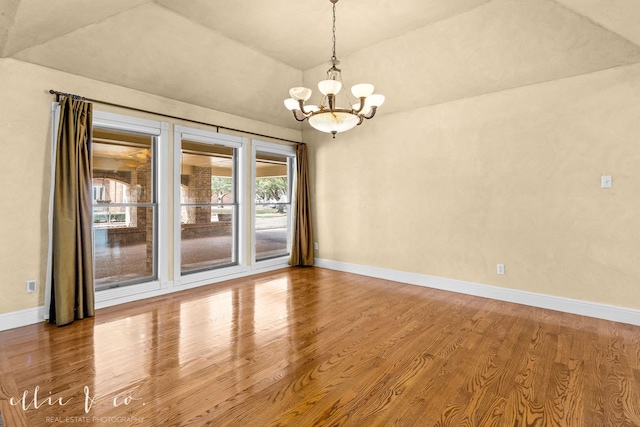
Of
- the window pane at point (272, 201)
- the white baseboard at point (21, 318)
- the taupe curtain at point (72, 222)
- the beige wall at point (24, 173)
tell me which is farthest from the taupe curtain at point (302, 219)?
the white baseboard at point (21, 318)

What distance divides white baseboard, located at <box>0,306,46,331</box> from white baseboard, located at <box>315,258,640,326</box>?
423cm

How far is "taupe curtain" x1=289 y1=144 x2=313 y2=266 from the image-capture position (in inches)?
241

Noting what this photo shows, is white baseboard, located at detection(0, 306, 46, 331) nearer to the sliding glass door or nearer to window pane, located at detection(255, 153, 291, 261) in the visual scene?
the sliding glass door

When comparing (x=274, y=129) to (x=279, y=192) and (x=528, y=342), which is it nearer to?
(x=279, y=192)

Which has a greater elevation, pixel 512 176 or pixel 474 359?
pixel 512 176

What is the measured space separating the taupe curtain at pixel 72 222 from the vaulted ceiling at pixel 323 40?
2.25 feet

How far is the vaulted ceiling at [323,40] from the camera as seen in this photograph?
118 inches

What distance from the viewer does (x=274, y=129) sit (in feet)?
19.2

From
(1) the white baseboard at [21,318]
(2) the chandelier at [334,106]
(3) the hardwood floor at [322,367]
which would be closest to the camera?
(3) the hardwood floor at [322,367]

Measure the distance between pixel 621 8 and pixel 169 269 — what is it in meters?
5.53

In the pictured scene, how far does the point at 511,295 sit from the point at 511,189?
4.50 feet

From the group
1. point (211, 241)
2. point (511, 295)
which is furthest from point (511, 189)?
point (211, 241)

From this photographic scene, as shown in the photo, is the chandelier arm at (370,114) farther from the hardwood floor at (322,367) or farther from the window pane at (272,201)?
the window pane at (272,201)

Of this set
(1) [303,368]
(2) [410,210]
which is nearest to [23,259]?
(1) [303,368]
